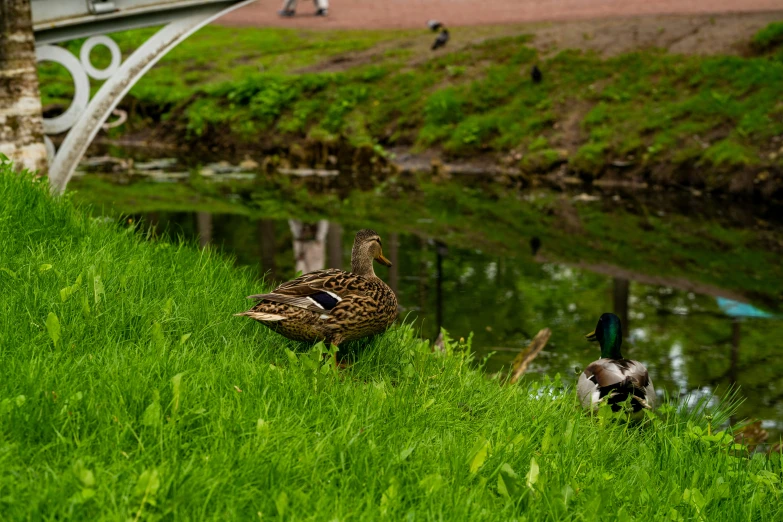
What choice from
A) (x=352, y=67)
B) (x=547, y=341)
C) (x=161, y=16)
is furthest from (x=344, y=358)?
(x=352, y=67)

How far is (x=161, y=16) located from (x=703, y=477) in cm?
825

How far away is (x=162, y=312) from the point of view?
5.36 m

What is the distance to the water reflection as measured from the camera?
8.83m

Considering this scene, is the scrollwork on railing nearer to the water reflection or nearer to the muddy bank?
the water reflection

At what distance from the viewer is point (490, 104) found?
2125cm

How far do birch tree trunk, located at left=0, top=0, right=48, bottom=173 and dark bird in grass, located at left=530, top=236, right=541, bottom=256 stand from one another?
21.9 feet

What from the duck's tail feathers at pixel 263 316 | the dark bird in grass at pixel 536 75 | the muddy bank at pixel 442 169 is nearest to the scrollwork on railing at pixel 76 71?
the duck's tail feathers at pixel 263 316

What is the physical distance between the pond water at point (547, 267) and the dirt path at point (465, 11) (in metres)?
8.69

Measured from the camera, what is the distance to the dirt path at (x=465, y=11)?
78.7 feet

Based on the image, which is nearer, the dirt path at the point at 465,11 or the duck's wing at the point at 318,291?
the duck's wing at the point at 318,291

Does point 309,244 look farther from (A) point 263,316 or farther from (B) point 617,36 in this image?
(B) point 617,36

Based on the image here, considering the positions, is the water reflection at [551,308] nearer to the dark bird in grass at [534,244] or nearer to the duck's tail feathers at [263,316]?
the dark bird in grass at [534,244]

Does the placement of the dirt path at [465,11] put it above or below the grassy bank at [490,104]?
above

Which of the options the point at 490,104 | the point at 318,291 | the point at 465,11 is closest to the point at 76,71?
the point at 318,291
